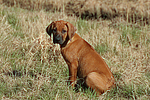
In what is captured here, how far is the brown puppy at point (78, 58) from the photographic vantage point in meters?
4.28

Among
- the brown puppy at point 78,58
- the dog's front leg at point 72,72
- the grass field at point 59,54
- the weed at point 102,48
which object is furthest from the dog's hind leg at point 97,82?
the weed at point 102,48

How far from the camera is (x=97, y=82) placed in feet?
→ 13.6

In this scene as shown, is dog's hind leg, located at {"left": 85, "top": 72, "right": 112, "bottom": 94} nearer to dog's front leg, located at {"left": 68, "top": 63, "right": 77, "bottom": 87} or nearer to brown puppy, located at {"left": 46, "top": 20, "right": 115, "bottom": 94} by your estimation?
brown puppy, located at {"left": 46, "top": 20, "right": 115, "bottom": 94}

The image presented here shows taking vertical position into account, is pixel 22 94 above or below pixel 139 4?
below

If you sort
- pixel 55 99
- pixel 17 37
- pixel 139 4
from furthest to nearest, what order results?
pixel 139 4 → pixel 17 37 → pixel 55 99

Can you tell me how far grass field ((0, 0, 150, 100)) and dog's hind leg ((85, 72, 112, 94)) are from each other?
0.35 ft

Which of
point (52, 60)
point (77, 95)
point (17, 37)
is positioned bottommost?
point (77, 95)

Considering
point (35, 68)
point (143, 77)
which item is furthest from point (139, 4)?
point (35, 68)

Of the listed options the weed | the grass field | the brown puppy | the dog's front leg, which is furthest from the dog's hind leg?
the weed

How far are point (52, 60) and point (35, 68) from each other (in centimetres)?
50

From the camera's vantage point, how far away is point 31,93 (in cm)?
411

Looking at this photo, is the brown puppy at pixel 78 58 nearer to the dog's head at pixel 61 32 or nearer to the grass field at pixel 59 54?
the dog's head at pixel 61 32

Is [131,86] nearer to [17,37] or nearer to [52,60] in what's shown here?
[52,60]

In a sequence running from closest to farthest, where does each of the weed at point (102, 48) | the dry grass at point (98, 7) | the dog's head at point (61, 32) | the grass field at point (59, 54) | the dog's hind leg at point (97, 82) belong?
the dog's hind leg at point (97, 82) < the grass field at point (59, 54) < the dog's head at point (61, 32) < the weed at point (102, 48) < the dry grass at point (98, 7)
